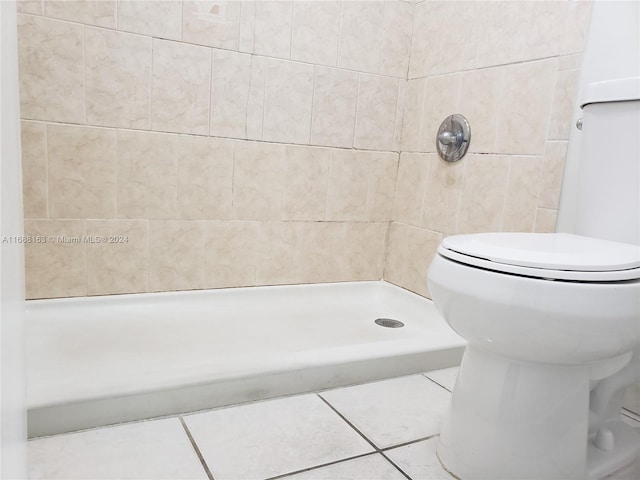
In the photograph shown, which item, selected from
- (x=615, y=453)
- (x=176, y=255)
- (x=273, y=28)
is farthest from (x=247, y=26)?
(x=615, y=453)

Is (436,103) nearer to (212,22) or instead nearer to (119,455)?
(212,22)

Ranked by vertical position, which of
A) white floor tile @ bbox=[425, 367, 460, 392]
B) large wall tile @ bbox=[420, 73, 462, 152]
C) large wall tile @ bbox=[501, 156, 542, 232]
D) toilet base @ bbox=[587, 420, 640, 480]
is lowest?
white floor tile @ bbox=[425, 367, 460, 392]

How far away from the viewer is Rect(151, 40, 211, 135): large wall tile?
157 cm

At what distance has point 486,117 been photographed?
1666mm

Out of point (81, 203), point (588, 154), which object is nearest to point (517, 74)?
point (588, 154)

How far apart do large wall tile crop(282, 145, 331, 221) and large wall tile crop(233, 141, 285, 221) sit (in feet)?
0.09

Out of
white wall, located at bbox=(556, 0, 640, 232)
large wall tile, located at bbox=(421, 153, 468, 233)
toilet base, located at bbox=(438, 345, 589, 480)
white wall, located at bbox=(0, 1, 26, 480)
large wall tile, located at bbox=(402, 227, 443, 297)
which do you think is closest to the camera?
white wall, located at bbox=(0, 1, 26, 480)

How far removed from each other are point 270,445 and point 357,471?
0.19m

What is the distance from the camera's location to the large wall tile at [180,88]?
157cm

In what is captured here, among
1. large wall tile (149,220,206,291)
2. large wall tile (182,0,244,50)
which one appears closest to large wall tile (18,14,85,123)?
large wall tile (182,0,244,50)

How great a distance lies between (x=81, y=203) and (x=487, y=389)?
1.27 m

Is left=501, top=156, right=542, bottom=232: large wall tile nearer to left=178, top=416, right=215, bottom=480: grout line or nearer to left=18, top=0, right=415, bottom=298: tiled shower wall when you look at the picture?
left=18, top=0, right=415, bottom=298: tiled shower wall

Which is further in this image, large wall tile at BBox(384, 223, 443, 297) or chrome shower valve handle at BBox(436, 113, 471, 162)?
large wall tile at BBox(384, 223, 443, 297)

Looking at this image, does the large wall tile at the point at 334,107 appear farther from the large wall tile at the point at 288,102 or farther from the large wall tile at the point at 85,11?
the large wall tile at the point at 85,11
